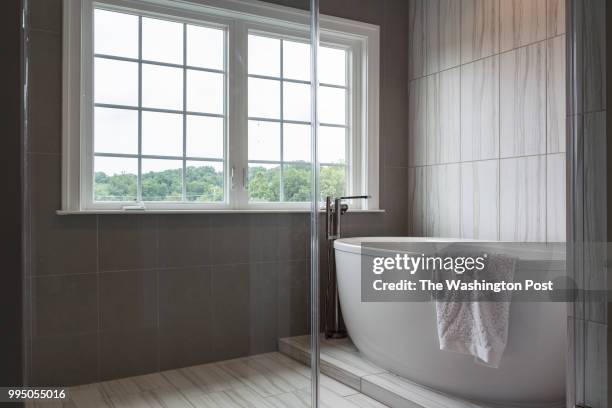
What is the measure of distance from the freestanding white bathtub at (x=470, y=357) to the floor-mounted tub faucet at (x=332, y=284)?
310mm

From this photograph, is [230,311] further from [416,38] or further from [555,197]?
[416,38]

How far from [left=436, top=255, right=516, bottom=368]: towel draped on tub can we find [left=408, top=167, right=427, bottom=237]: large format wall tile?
149 cm

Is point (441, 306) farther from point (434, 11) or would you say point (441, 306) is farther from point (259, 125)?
point (434, 11)

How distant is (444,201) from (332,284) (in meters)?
1.01

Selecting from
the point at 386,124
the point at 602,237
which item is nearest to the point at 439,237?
the point at 386,124

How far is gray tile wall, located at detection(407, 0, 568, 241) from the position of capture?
8.62 ft

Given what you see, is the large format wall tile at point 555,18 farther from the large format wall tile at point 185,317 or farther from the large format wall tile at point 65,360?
the large format wall tile at point 65,360

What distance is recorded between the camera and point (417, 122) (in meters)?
3.58

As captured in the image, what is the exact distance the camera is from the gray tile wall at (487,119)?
8.62ft

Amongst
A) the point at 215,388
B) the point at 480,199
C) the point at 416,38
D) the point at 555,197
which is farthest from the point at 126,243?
the point at 416,38

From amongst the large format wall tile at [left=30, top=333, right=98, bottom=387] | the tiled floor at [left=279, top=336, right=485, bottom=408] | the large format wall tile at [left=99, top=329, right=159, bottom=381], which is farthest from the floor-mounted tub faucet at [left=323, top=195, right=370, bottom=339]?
the large format wall tile at [left=30, top=333, right=98, bottom=387]

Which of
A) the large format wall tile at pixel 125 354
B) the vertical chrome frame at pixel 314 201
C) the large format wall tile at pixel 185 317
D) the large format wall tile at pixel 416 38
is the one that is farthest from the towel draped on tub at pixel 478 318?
the large format wall tile at pixel 416 38

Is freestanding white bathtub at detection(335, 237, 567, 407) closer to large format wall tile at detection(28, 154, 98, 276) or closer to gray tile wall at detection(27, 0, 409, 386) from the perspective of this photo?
gray tile wall at detection(27, 0, 409, 386)

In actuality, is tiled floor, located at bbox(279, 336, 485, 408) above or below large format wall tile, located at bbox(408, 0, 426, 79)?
below
